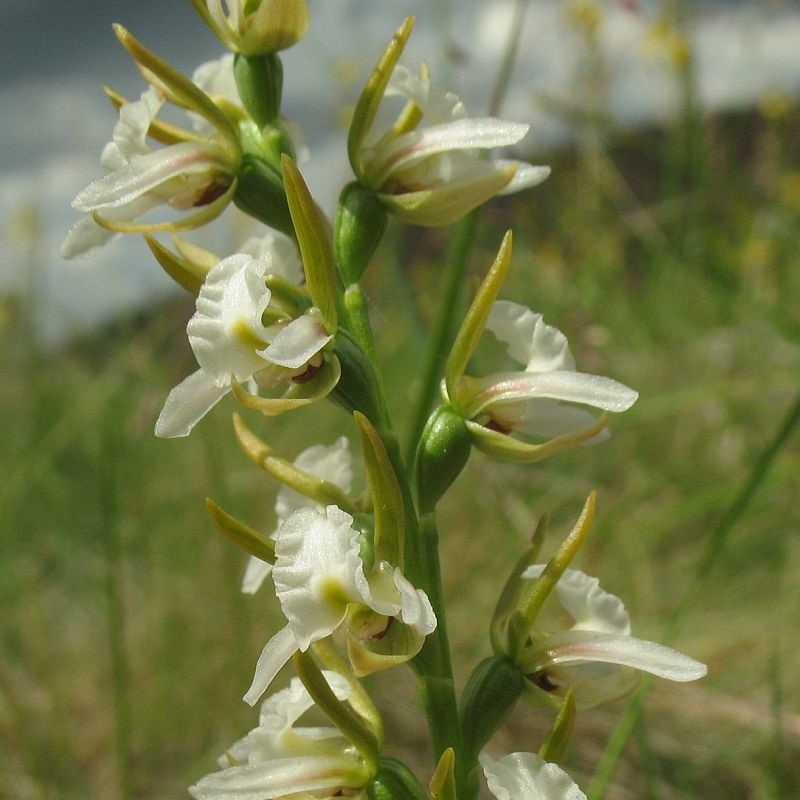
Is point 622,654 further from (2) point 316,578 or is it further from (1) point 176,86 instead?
(1) point 176,86

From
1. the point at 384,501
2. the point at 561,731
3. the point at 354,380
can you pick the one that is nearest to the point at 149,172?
the point at 354,380

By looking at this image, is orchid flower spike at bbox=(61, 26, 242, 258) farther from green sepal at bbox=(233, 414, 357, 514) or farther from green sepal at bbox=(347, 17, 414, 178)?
green sepal at bbox=(233, 414, 357, 514)

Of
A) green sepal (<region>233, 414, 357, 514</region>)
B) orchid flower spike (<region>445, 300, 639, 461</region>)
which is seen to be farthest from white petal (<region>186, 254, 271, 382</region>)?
orchid flower spike (<region>445, 300, 639, 461</region>)

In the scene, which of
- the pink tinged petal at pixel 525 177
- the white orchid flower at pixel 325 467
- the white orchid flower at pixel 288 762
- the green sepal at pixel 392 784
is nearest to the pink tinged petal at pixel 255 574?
the white orchid flower at pixel 325 467

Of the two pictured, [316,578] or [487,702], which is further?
[487,702]

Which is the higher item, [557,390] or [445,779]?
[557,390]

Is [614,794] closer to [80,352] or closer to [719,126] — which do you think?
[80,352]

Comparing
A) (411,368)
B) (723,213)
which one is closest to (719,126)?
(723,213)
